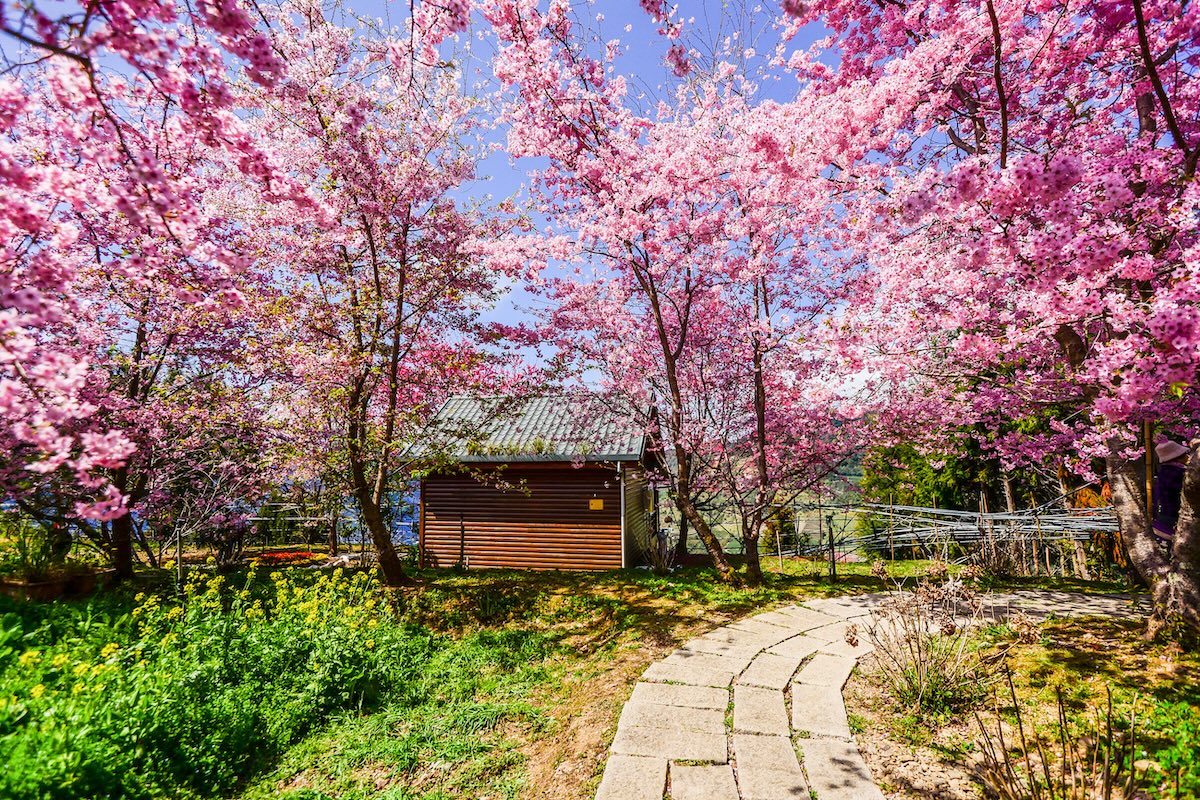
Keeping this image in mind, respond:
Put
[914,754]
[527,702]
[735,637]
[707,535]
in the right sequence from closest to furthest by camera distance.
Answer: [914,754]
[527,702]
[735,637]
[707,535]

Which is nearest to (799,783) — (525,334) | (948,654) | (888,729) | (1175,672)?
(888,729)

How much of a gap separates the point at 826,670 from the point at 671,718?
1749 mm

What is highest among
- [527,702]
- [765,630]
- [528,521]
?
[528,521]

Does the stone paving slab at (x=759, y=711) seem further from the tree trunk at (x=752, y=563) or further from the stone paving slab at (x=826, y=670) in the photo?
the tree trunk at (x=752, y=563)

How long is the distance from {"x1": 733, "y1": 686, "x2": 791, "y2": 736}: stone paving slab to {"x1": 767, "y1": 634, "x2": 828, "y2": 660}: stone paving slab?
0.89 m

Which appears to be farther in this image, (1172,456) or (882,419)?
(882,419)

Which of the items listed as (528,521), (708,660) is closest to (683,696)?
(708,660)

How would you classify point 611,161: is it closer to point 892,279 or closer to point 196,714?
point 892,279

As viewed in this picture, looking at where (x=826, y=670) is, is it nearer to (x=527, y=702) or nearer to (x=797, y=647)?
(x=797, y=647)

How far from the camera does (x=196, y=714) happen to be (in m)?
3.83

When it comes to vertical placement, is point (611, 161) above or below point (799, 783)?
above

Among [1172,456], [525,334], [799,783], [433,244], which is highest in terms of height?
[433,244]

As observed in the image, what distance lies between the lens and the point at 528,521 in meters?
13.5

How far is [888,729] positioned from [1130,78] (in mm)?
6862
